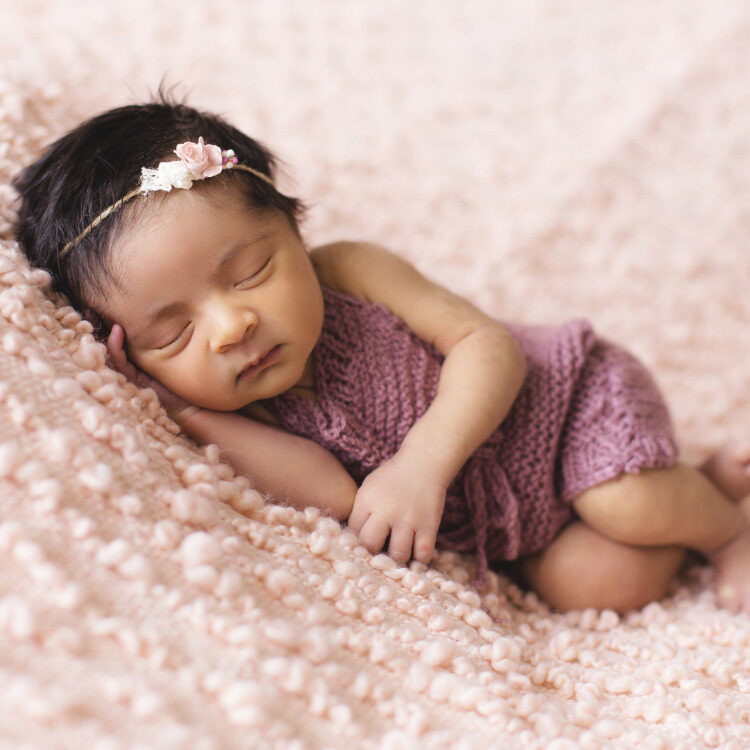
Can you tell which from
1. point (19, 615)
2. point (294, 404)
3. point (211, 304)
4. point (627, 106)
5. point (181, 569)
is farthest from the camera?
point (627, 106)

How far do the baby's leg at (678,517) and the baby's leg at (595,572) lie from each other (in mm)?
18

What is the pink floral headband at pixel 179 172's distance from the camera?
97 cm

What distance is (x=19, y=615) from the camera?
64 centimetres

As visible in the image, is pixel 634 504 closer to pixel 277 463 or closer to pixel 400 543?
pixel 400 543

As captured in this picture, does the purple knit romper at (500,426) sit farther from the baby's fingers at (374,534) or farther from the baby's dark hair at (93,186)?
the baby's dark hair at (93,186)

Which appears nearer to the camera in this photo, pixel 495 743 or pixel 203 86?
pixel 495 743

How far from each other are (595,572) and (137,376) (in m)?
0.65

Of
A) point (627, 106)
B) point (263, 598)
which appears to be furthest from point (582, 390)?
point (627, 106)

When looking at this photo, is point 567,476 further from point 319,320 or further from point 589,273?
point 589,273

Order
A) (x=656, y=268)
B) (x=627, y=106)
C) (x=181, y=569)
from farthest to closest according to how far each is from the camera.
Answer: (x=627, y=106)
(x=656, y=268)
(x=181, y=569)

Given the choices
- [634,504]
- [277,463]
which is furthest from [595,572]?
[277,463]

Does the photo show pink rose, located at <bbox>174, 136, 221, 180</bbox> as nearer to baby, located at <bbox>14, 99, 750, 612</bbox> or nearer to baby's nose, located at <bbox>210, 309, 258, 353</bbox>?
baby, located at <bbox>14, 99, 750, 612</bbox>

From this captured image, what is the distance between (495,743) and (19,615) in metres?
0.42

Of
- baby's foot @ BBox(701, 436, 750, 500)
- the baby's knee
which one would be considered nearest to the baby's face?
the baby's knee
